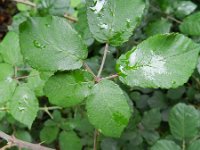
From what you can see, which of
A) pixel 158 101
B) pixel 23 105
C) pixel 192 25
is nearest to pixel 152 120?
pixel 158 101

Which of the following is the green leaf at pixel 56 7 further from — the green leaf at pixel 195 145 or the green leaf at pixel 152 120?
the green leaf at pixel 195 145

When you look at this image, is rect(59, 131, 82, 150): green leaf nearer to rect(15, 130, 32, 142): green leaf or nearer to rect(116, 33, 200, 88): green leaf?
rect(15, 130, 32, 142): green leaf

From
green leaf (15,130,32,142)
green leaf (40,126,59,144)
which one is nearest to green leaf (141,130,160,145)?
green leaf (40,126,59,144)

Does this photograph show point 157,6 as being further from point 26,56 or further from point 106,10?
point 26,56

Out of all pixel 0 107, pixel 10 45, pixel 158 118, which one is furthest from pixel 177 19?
pixel 0 107

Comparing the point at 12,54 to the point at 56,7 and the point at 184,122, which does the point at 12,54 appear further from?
the point at 184,122
